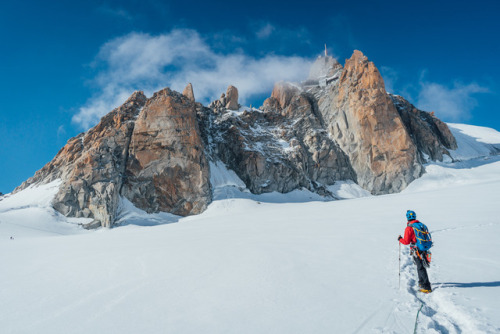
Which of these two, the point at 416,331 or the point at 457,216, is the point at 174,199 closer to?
the point at 457,216

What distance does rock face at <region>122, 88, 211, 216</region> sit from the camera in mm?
48312

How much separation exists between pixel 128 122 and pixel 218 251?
170 ft

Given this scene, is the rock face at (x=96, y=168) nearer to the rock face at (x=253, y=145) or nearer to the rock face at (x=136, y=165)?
the rock face at (x=136, y=165)

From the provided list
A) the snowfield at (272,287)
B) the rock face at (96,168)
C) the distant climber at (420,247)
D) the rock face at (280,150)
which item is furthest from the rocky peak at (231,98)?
the distant climber at (420,247)

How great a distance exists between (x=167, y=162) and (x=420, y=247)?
48881mm

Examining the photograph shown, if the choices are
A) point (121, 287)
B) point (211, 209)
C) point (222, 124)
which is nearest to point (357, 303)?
point (121, 287)

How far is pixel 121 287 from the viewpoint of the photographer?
6.50 meters

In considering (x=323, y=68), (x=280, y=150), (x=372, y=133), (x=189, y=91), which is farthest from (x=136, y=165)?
(x=323, y=68)

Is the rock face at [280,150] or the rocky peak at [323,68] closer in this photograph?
the rock face at [280,150]

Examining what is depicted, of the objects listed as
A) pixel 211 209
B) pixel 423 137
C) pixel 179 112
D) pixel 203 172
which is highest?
pixel 179 112

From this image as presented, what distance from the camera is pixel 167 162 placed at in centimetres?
5109

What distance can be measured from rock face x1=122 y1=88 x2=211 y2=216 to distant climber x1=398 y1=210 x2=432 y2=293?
44.8m

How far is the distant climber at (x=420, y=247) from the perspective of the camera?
18.9ft

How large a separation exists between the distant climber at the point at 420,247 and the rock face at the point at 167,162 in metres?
44.8
